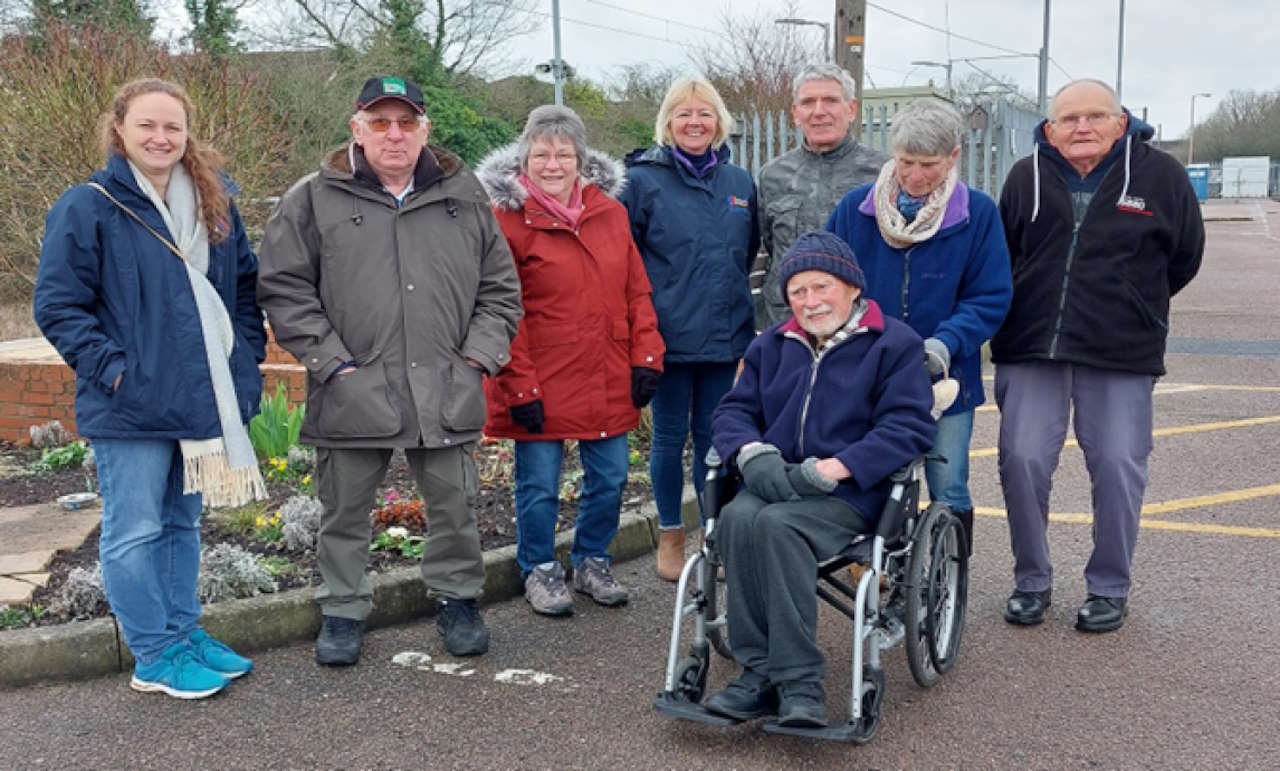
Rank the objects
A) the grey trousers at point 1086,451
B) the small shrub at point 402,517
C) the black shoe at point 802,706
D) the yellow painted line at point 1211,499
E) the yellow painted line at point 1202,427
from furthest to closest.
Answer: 1. the yellow painted line at point 1202,427
2. the yellow painted line at point 1211,499
3. the small shrub at point 402,517
4. the grey trousers at point 1086,451
5. the black shoe at point 802,706

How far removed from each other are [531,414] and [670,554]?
3.53 ft

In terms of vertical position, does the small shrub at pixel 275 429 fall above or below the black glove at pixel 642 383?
below

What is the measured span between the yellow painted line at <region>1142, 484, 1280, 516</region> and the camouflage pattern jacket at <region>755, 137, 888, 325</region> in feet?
8.26

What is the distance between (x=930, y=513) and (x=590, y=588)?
154 centimetres

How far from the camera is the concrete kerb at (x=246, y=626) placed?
13.2ft

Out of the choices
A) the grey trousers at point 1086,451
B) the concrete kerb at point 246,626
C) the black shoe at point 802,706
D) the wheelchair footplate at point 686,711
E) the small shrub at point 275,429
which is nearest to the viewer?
the black shoe at point 802,706

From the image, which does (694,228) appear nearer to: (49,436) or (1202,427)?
(49,436)

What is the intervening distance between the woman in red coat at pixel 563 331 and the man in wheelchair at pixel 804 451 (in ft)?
2.60

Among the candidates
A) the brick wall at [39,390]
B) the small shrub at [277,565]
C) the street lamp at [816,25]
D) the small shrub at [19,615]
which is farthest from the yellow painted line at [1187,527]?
the street lamp at [816,25]

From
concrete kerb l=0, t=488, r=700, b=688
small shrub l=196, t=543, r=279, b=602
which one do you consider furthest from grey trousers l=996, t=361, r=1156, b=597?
small shrub l=196, t=543, r=279, b=602

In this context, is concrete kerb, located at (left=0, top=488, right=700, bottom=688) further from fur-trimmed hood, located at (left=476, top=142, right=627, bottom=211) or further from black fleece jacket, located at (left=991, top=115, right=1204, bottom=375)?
black fleece jacket, located at (left=991, top=115, right=1204, bottom=375)

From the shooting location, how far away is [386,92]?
4.03m

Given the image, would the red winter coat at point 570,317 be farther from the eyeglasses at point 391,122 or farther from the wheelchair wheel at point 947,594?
the wheelchair wheel at point 947,594

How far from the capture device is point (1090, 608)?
14.5 feet
